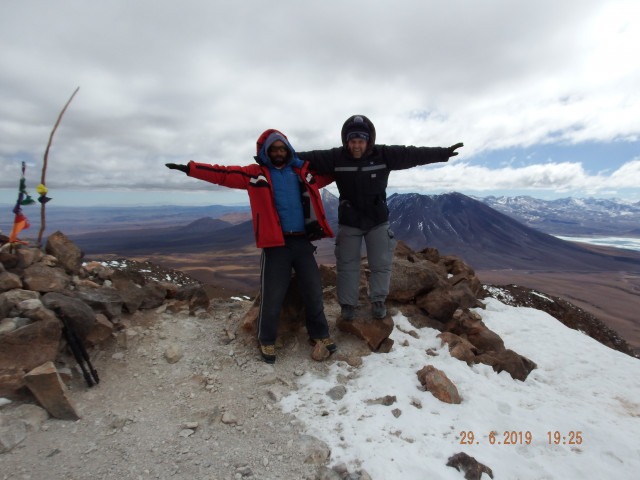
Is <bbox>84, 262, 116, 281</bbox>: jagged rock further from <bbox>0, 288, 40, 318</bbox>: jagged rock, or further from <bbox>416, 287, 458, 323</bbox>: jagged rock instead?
<bbox>416, 287, 458, 323</bbox>: jagged rock

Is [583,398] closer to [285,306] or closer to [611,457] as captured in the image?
[611,457]

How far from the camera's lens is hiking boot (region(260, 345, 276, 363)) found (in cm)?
505

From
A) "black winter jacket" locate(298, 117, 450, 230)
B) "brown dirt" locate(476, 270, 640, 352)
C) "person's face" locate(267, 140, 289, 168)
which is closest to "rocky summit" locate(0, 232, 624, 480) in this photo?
"black winter jacket" locate(298, 117, 450, 230)

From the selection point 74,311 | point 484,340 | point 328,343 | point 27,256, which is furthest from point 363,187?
point 27,256

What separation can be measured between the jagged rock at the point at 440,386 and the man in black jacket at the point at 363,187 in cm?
151

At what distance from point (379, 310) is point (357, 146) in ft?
9.40

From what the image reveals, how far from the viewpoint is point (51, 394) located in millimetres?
3633

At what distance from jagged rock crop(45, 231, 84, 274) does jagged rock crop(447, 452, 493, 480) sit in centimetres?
688

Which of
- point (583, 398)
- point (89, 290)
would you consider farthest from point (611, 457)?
point (89, 290)

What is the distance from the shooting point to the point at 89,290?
5594 mm

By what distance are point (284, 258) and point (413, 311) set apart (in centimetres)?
384

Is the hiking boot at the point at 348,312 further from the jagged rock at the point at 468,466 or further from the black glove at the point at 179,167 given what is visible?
the black glove at the point at 179,167

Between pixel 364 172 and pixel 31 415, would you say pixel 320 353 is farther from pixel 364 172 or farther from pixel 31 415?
pixel 31 415

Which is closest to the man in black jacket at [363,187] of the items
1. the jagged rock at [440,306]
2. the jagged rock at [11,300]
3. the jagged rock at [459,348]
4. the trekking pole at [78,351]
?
the jagged rock at [459,348]
